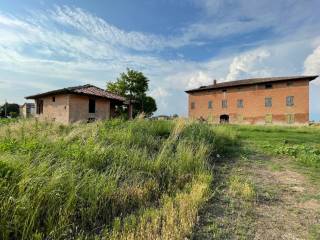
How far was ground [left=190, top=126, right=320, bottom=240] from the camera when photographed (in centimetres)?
338

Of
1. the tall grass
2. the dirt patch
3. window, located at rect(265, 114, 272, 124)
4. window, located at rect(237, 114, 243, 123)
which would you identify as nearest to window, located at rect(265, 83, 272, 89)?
window, located at rect(265, 114, 272, 124)

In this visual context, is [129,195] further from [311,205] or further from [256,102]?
[256,102]

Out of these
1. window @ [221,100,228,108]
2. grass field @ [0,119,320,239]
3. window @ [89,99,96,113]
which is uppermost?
window @ [221,100,228,108]

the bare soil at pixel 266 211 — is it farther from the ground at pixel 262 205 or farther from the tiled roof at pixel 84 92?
the tiled roof at pixel 84 92

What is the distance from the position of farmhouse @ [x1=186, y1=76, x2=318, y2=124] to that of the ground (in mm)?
27575

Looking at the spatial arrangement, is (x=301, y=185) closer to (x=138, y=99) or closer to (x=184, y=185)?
(x=184, y=185)

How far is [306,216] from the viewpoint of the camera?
12.9 ft

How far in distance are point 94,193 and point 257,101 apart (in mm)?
39089

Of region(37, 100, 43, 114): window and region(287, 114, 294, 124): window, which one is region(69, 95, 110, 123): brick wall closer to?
region(37, 100, 43, 114): window

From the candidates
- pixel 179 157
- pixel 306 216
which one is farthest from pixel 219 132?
pixel 306 216

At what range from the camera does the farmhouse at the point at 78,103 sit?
26.5 m

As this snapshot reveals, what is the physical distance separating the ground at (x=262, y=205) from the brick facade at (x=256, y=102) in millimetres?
27054

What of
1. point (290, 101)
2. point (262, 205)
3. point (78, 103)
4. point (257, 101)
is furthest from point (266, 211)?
point (257, 101)

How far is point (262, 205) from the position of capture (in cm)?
432
